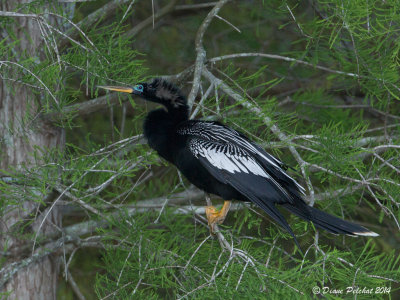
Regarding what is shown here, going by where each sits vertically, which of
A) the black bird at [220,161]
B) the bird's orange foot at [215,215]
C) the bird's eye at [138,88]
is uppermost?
the bird's eye at [138,88]

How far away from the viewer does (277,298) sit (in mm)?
1873

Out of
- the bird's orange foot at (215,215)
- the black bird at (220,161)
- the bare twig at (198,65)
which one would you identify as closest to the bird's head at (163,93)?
the black bird at (220,161)

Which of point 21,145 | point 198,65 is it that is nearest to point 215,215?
point 198,65

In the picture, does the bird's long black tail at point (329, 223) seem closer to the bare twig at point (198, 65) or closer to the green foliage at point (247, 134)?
the green foliage at point (247, 134)

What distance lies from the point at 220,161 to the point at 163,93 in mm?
448

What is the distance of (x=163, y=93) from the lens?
8.84 feet

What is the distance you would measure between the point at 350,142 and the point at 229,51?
1682mm

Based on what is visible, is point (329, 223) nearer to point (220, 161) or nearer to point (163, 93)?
point (220, 161)

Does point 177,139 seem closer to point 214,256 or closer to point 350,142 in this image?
point 214,256

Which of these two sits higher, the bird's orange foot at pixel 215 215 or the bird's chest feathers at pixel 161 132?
the bird's chest feathers at pixel 161 132

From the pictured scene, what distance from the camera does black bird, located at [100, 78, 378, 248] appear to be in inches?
93.0

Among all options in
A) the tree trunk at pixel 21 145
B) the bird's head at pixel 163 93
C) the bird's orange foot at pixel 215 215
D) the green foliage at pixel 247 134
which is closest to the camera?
the green foliage at pixel 247 134

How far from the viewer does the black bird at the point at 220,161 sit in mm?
2363

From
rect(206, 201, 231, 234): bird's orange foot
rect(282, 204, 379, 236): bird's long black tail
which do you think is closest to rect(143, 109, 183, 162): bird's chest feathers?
rect(206, 201, 231, 234): bird's orange foot
